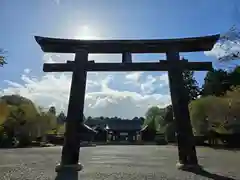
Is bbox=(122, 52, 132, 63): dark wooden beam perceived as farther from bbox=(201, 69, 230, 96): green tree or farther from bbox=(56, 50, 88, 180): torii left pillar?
bbox=(201, 69, 230, 96): green tree

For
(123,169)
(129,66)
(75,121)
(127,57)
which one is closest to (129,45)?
(127,57)

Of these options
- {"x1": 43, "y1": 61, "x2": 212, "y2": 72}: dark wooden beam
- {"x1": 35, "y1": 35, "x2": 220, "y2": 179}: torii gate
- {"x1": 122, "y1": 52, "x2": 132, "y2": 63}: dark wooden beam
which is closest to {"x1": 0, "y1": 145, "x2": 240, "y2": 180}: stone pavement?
{"x1": 35, "y1": 35, "x2": 220, "y2": 179}: torii gate

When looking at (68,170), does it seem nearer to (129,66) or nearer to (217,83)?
(129,66)

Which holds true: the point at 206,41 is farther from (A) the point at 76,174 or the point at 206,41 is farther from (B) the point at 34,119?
(B) the point at 34,119

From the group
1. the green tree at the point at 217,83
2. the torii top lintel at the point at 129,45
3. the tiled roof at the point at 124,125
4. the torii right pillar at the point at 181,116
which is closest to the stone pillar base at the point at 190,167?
the torii right pillar at the point at 181,116

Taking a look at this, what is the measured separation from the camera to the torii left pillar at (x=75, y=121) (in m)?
10.6

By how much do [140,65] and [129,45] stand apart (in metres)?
0.89

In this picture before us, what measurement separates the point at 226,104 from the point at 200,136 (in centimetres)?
1027

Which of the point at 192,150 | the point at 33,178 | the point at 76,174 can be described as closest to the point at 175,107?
the point at 192,150

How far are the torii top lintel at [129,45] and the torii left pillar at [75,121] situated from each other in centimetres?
41

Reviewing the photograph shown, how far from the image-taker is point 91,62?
1192cm

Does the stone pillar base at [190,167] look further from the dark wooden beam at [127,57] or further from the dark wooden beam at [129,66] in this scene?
the dark wooden beam at [127,57]

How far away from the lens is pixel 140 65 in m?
12.0

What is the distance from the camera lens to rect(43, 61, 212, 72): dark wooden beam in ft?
39.1
